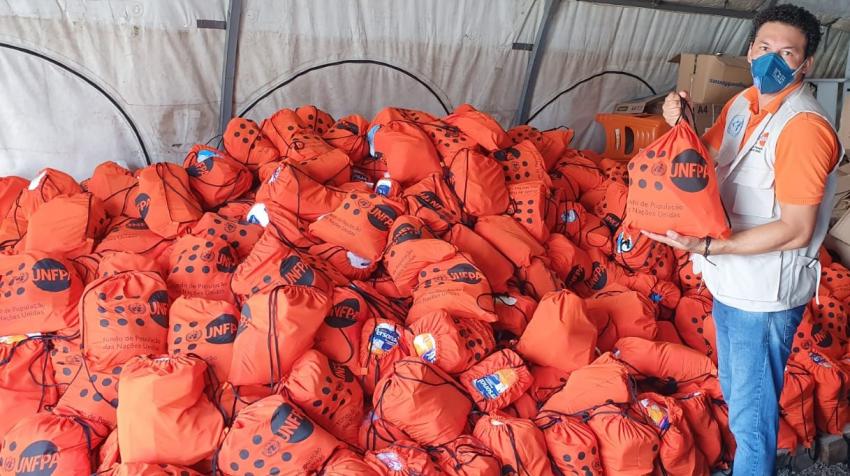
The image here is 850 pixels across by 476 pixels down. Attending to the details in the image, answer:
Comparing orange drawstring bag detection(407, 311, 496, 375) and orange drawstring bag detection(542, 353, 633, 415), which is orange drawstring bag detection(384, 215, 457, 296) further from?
orange drawstring bag detection(542, 353, 633, 415)

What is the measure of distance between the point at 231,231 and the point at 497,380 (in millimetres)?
1423

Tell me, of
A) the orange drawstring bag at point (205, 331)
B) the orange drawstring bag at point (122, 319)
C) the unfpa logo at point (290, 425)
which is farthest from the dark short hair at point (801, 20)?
the orange drawstring bag at point (122, 319)

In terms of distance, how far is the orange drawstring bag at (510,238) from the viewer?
2945 millimetres

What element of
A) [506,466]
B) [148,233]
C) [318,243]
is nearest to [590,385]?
[506,466]

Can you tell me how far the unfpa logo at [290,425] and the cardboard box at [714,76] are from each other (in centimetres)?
423

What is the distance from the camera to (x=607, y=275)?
3.29 m

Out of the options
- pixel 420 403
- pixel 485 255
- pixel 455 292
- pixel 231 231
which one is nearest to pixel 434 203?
pixel 485 255

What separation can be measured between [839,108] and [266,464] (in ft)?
20.8

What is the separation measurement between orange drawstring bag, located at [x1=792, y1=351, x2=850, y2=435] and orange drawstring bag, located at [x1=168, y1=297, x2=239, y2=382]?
250cm

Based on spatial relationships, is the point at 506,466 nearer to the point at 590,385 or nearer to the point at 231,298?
the point at 590,385

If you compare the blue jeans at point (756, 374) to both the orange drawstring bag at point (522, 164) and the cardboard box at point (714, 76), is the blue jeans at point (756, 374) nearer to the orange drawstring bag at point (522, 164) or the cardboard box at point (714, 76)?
the orange drawstring bag at point (522, 164)

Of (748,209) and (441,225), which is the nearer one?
(748,209)

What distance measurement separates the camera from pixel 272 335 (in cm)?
214

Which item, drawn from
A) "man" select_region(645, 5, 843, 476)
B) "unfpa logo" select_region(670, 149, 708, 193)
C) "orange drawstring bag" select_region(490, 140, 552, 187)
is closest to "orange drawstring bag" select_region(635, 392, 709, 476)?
"man" select_region(645, 5, 843, 476)
